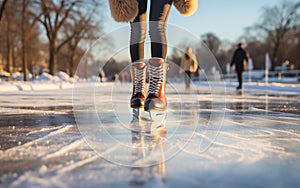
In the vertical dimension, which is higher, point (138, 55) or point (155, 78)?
point (138, 55)

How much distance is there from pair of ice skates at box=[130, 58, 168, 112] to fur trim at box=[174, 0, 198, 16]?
501mm

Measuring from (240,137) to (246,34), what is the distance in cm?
5189

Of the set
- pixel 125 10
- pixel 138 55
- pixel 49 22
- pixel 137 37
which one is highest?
pixel 49 22

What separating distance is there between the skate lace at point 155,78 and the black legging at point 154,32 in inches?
4.5

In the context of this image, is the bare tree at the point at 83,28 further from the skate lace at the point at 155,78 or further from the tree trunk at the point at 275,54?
the tree trunk at the point at 275,54

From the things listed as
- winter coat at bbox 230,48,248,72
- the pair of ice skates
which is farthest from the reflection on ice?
winter coat at bbox 230,48,248,72

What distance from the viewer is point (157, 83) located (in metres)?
2.05

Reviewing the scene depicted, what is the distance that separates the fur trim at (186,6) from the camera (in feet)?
7.72

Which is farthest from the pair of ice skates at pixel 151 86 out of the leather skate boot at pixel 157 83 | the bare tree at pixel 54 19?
the bare tree at pixel 54 19

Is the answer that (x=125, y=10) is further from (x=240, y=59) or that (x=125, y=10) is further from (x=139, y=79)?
(x=240, y=59)

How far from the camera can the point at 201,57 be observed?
2.34 m

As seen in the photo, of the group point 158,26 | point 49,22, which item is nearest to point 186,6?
point 158,26

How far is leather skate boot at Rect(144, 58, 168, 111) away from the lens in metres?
1.95

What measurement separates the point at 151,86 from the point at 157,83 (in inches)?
1.8
